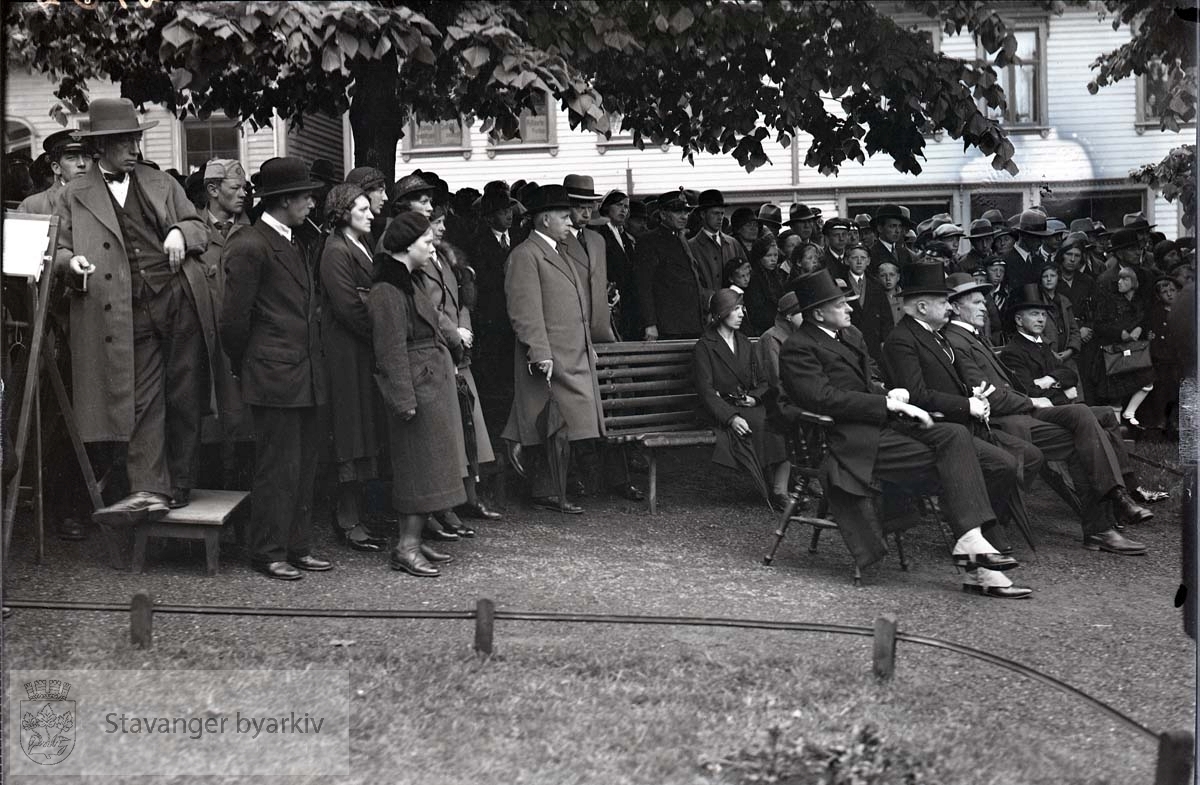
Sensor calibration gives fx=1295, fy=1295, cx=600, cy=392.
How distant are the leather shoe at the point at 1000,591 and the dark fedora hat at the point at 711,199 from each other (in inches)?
85.2

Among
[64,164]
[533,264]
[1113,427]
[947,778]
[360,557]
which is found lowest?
[947,778]

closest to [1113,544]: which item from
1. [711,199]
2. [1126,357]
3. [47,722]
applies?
[1126,357]

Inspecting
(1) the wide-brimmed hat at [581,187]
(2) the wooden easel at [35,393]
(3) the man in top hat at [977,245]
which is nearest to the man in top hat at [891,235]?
(3) the man in top hat at [977,245]

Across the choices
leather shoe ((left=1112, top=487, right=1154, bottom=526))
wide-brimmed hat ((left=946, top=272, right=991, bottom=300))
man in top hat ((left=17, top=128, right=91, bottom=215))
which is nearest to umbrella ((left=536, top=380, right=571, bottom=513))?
wide-brimmed hat ((left=946, top=272, right=991, bottom=300))

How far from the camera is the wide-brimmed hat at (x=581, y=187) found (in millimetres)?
5691

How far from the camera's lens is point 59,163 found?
4805mm

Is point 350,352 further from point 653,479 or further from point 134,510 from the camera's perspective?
point 653,479

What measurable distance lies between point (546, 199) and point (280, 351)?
161 cm

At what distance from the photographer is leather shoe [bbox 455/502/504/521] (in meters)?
5.28

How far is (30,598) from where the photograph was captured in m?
4.52

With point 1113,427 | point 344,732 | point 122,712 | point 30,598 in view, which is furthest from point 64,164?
point 1113,427

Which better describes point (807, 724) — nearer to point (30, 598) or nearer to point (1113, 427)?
point (1113, 427)

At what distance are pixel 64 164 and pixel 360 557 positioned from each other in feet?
6.13

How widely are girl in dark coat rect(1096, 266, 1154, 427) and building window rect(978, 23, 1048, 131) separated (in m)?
0.67
